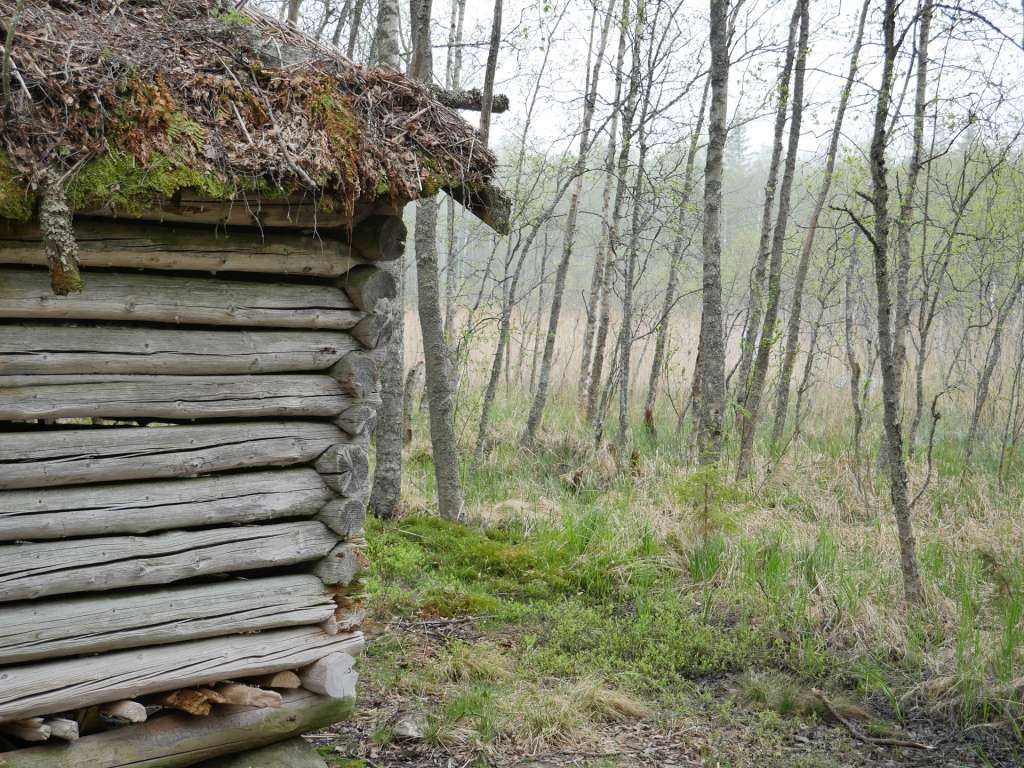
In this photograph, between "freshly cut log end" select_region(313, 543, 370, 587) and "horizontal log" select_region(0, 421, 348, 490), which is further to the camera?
"freshly cut log end" select_region(313, 543, 370, 587)

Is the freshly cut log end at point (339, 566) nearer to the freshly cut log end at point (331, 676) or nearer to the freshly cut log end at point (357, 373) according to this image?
the freshly cut log end at point (331, 676)

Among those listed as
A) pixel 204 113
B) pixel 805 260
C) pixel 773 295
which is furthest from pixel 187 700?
pixel 805 260

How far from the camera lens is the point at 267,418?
3812 millimetres

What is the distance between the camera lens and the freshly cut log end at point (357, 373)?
12.7 ft

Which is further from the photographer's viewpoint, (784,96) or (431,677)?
(784,96)

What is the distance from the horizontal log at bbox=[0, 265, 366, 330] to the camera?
3.14 meters

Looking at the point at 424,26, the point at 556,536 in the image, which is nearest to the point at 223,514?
the point at 556,536

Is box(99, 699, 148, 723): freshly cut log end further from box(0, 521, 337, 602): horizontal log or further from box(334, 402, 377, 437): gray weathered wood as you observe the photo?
box(334, 402, 377, 437): gray weathered wood

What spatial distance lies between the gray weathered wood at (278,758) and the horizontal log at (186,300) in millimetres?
2031

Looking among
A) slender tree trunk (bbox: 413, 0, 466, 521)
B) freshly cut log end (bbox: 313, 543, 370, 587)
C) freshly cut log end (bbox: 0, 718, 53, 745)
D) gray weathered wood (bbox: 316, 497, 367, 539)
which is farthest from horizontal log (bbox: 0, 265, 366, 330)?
slender tree trunk (bbox: 413, 0, 466, 521)

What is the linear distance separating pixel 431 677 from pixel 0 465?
2.75 meters

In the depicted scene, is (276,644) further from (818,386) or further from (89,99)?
(818,386)

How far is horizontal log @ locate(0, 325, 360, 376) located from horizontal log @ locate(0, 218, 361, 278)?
0.83 feet

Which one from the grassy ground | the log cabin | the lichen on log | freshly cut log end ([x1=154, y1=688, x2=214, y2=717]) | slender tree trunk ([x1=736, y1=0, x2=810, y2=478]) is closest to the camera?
the lichen on log
